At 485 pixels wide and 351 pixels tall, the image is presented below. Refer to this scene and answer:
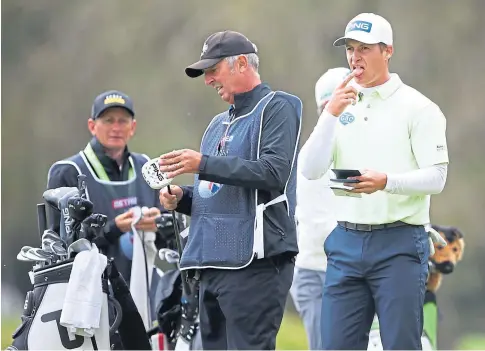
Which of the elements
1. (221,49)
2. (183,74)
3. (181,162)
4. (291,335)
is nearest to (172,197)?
(181,162)

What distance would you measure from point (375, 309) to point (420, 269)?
0.23 m

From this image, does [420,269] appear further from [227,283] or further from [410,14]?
[410,14]

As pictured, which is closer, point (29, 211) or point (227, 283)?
point (227, 283)

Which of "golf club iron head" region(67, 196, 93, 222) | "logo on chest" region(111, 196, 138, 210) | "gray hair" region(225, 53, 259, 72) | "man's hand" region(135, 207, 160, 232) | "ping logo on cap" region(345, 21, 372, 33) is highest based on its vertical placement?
"ping logo on cap" region(345, 21, 372, 33)

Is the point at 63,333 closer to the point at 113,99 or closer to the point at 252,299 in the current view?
the point at 252,299

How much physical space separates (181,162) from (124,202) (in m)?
1.52

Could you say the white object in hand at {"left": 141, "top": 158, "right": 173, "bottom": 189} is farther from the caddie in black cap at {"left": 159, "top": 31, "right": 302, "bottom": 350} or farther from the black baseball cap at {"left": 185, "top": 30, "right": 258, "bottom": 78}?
the black baseball cap at {"left": 185, "top": 30, "right": 258, "bottom": 78}

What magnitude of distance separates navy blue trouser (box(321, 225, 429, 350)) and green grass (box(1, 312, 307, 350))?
322 cm

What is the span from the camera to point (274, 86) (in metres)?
7.45

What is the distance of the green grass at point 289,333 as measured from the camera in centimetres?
688

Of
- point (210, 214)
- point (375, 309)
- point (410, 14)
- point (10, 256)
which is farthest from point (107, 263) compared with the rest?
point (410, 14)

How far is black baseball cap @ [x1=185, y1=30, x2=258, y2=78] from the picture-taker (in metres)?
3.95

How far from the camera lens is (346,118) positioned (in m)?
3.88

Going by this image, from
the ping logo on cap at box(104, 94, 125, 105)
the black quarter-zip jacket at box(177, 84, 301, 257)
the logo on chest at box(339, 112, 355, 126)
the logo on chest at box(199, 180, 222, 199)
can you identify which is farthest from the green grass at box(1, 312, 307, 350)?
the logo on chest at box(339, 112, 355, 126)
